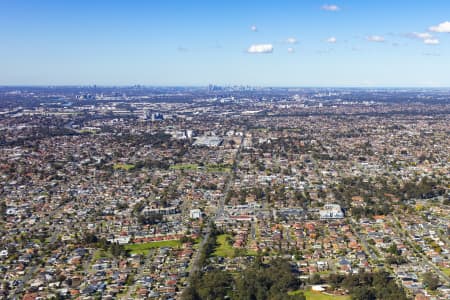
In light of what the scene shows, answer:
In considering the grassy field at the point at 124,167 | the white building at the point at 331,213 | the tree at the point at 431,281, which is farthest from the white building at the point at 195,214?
the grassy field at the point at 124,167

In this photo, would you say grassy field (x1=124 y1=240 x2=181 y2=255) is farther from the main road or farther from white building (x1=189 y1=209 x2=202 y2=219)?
white building (x1=189 y1=209 x2=202 y2=219)

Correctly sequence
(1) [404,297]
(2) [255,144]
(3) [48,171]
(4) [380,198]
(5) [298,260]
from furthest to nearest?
(2) [255,144]
(3) [48,171]
(4) [380,198]
(5) [298,260]
(1) [404,297]

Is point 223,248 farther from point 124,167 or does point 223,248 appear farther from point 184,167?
point 124,167

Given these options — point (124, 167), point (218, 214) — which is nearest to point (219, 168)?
point (124, 167)

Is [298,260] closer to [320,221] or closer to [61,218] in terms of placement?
[320,221]

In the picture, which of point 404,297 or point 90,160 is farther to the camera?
point 90,160

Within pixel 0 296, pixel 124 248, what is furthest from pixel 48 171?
pixel 0 296

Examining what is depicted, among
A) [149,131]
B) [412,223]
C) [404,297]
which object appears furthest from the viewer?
[149,131]
